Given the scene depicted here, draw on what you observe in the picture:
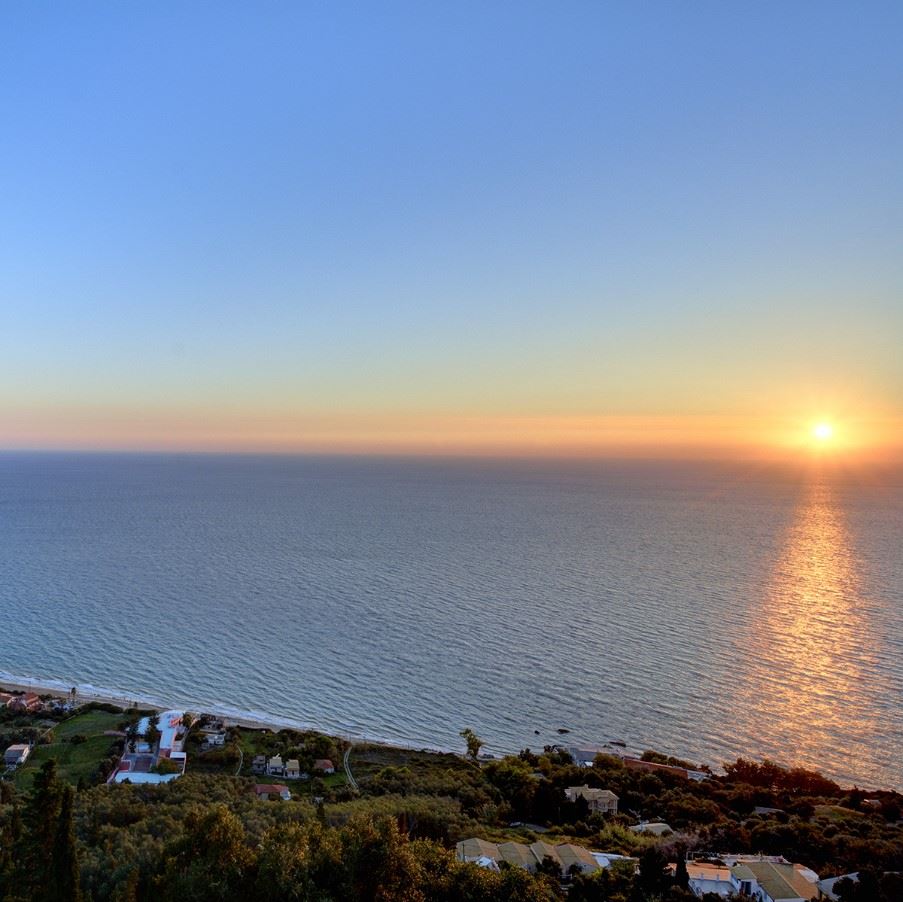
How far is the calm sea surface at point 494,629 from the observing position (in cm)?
3312

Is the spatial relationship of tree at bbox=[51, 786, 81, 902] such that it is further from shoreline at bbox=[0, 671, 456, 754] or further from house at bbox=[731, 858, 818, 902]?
shoreline at bbox=[0, 671, 456, 754]

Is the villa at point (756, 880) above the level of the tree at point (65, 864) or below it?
below

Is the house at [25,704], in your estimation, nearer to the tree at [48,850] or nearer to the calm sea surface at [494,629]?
the calm sea surface at [494,629]

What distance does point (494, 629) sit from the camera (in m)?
46.0

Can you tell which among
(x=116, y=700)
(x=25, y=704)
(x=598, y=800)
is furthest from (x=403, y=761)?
(x=25, y=704)

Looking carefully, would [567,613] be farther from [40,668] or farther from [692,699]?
[40,668]

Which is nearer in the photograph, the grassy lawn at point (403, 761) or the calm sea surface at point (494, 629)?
the grassy lawn at point (403, 761)

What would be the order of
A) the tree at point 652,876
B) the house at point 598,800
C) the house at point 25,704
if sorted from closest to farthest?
the tree at point 652,876 → the house at point 598,800 → the house at point 25,704

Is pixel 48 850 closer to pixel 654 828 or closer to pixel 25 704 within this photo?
pixel 654 828

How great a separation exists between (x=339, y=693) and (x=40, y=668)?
18.4 m

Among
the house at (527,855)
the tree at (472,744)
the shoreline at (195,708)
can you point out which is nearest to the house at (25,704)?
the shoreline at (195,708)

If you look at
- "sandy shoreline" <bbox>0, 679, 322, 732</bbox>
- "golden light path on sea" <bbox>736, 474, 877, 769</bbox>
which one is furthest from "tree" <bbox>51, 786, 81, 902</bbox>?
"golden light path on sea" <bbox>736, 474, 877, 769</bbox>

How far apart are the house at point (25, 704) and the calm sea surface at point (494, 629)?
3.94 metres

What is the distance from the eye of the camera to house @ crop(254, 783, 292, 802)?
23.4 meters
